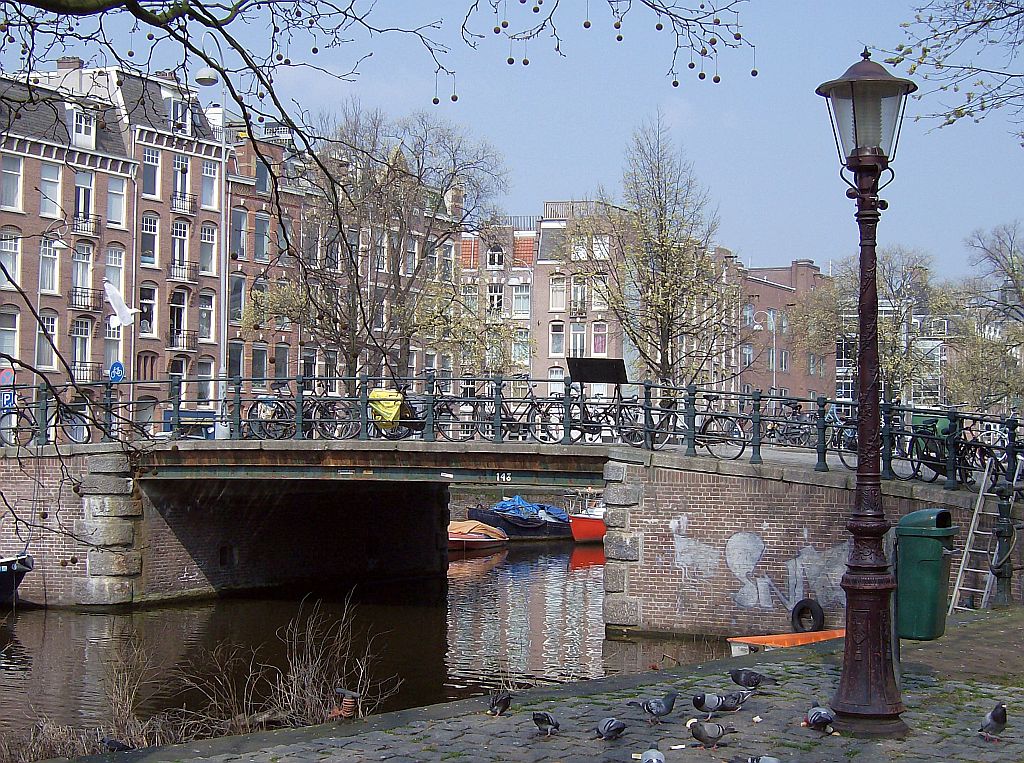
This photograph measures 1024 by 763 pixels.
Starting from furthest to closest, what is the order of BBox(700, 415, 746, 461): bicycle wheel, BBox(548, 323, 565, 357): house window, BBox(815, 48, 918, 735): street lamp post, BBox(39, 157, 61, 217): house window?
BBox(548, 323, 565, 357): house window < BBox(39, 157, 61, 217): house window < BBox(700, 415, 746, 461): bicycle wheel < BBox(815, 48, 918, 735): street lamp post

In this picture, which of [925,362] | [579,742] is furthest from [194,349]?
[579,742]

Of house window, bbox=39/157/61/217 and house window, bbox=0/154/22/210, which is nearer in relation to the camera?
house window, bbox=0/154/22/210

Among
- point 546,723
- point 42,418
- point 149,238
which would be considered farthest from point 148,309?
point 546,723

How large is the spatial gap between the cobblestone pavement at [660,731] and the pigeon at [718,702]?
7cm

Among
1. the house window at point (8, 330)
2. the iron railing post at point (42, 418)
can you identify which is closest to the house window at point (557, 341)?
the house window at point (8, 330)

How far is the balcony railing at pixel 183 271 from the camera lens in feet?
145

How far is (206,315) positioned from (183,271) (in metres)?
1.84

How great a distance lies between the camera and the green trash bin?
25.3ft

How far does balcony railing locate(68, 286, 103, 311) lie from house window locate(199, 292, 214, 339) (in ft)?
13.4

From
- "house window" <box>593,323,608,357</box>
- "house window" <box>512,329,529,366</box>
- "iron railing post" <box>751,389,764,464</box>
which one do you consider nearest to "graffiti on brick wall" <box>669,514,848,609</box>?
"iron railing post" <box>751,389,764,464</box>

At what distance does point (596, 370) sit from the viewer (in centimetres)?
2181

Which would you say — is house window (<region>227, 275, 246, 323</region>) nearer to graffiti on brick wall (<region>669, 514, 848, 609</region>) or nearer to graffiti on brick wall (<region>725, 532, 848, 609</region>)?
graffiti on brick wall (<region>669, 514, 848, 609</region>)

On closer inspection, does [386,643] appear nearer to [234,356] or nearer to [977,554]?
[977,554]

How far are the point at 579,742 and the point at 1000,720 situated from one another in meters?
2.28
